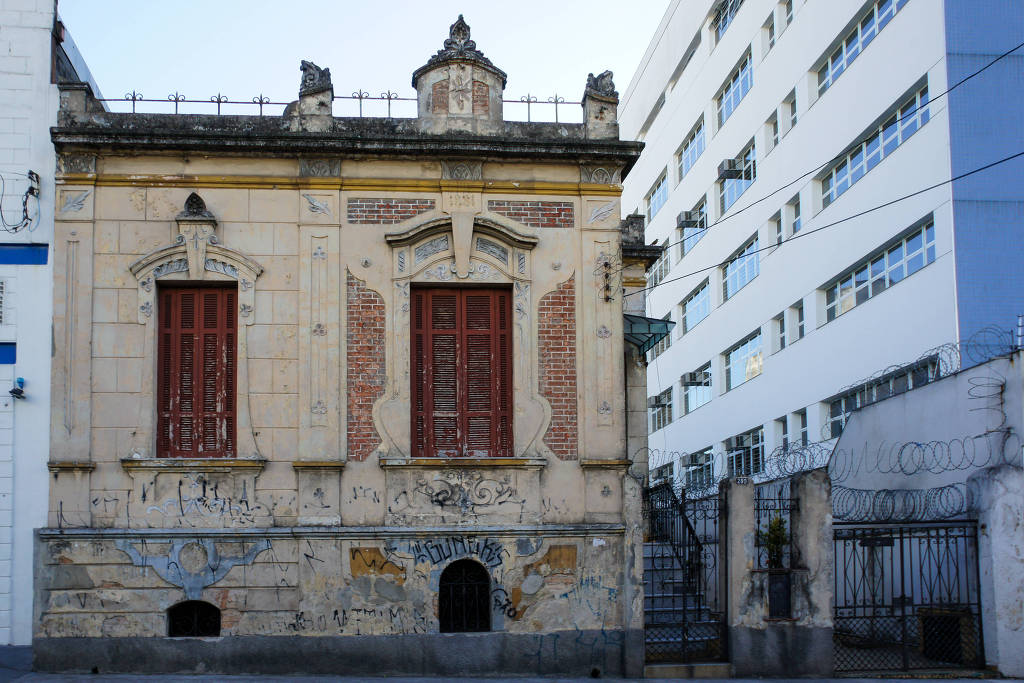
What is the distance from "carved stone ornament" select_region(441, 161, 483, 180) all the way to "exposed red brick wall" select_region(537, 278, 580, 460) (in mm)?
1899

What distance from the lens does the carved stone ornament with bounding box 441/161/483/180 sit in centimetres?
1452

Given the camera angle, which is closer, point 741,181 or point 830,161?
point 830,161

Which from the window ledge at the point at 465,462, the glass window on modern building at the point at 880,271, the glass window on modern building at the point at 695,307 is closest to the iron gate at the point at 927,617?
the window ledge at the point at 465,462

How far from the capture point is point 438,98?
1479 cm

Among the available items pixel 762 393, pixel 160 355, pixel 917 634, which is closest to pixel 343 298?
pixel 160 355

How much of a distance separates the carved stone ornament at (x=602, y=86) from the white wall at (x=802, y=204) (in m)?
9.53

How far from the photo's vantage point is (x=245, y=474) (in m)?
13.7

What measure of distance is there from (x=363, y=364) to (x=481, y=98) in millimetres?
4019

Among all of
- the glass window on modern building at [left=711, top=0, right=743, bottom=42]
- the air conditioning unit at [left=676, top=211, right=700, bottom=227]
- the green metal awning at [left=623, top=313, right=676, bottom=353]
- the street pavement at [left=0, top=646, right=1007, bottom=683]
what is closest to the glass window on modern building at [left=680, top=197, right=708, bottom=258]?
the air conditioning unit at [left=676, top=211, right=700, bottom=227]

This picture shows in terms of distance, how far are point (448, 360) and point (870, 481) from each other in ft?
27.3

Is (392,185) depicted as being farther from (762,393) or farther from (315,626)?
(762,393)

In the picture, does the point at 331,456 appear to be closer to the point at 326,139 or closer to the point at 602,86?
the point at 326,139

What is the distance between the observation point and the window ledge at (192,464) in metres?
13.5

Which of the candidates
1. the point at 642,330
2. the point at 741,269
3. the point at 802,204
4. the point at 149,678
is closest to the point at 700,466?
the point at 741,269
